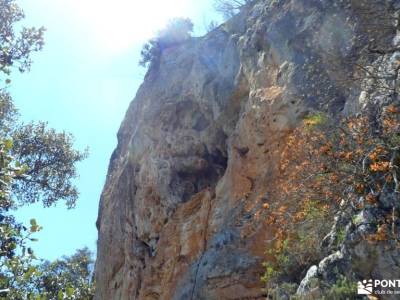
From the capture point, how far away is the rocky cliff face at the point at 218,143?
11.4 m

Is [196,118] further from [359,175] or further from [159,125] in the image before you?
[359,175]

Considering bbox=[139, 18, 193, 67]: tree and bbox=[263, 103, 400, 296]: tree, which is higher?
bbox=[139, 18, 193, 67]: tree

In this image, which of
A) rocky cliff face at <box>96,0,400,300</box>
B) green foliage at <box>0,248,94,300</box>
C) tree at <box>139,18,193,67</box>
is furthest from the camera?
tree at <box>139,18,193,67</box>

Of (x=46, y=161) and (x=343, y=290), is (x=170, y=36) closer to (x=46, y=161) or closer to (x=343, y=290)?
(x=46, y=161)

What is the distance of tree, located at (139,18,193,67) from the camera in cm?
2245

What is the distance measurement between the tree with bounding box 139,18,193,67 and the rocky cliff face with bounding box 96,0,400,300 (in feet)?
1.76

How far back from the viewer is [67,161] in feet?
52.1

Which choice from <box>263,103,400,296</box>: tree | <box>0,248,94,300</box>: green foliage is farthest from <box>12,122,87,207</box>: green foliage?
<box>263,103,400,296</box>: tree

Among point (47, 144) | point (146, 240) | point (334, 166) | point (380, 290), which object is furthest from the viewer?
point (146, 240)

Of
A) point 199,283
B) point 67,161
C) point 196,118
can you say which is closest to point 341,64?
point 199,283

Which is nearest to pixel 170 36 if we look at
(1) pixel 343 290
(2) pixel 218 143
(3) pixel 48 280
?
(2) pixel 218 143

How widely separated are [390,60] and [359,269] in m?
3.87

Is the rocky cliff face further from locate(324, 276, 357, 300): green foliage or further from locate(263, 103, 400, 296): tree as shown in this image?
locate(263, 103, 400, 296): tree

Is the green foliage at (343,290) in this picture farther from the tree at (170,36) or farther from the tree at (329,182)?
the tree at (170,36)
